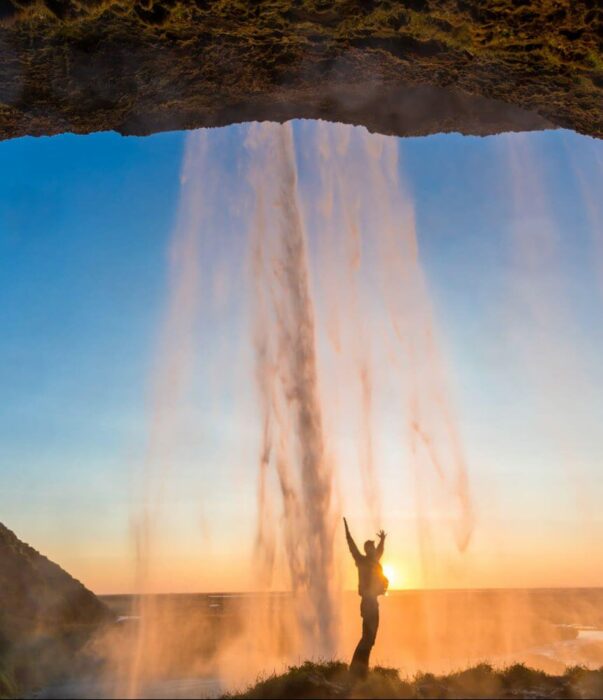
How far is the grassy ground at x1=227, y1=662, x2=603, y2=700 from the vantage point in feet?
30.8

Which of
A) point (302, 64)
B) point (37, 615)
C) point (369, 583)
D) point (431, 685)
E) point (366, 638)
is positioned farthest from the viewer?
point (37, 615)

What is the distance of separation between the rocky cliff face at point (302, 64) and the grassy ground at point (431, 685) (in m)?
11.7

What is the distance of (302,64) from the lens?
12.4 meters

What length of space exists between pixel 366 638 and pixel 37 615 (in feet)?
53.5

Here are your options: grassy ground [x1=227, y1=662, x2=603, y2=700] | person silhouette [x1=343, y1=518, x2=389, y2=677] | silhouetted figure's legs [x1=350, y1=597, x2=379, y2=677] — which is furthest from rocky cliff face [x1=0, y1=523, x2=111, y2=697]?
person silhouette [x1=343, y1=518, x2=389, y2=677]

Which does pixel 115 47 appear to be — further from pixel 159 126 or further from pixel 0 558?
pixel 0 558

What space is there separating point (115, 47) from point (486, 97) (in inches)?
329

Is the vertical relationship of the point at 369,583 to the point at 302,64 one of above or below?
below

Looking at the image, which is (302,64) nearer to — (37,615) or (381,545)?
(381,545)

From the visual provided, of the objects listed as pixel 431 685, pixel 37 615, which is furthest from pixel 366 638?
pixel 37 615

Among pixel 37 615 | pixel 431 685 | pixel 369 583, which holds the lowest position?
pixel 431 685

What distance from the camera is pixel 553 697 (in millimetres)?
9586

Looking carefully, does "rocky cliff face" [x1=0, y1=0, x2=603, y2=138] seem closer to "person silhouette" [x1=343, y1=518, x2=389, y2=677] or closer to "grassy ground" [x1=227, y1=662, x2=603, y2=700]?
"person silhouette" [x1=343, y1=518, x2=389, y2=677]

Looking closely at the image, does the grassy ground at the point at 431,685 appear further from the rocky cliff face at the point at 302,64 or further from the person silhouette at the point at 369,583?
the rocky cliff face at the point at 302,64
